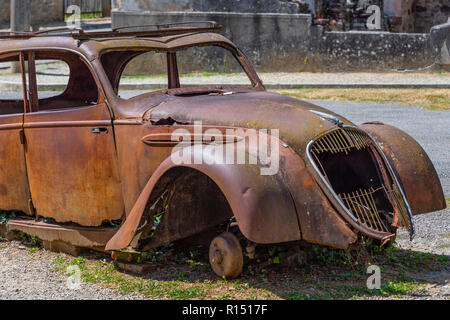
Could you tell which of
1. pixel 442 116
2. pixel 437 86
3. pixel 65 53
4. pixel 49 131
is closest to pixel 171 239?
pixel 49 131

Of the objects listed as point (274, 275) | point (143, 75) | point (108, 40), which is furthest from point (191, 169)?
point (143, 75)

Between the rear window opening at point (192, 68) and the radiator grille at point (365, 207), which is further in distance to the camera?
the rear window opening at point (192, 68)

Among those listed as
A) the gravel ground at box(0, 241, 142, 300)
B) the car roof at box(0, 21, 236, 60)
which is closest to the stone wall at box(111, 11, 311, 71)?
the car roof at box(0, 21, 236, 60)

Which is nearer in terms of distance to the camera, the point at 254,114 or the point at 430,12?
the point at 254,114

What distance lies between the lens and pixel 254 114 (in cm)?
453

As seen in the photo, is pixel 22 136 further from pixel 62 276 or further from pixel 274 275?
pixel 274 275

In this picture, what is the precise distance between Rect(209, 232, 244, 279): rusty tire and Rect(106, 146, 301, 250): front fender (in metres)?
0.35

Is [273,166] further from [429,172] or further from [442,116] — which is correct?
[442,116]

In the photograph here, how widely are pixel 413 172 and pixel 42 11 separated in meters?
21.4

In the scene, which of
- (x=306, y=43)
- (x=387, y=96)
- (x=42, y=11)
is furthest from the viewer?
(x=42, y=11)

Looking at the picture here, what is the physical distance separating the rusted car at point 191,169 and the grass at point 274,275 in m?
0.15

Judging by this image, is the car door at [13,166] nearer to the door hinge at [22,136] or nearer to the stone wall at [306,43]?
the door hinge at [22,136]

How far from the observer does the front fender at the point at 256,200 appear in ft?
13.3

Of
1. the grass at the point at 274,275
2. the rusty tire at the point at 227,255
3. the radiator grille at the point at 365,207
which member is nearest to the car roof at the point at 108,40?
the grass at the point at 274,275
